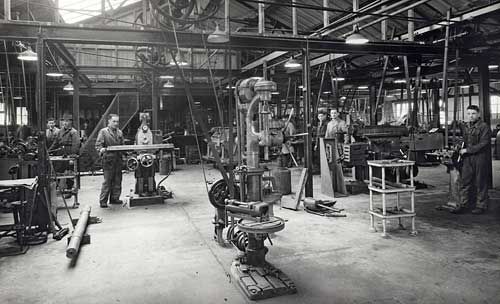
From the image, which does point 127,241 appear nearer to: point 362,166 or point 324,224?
point 324,224

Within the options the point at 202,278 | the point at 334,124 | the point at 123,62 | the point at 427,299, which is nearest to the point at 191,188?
the point at 334,124

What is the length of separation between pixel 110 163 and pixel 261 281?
15.9 ft

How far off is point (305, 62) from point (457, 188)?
11.3ft

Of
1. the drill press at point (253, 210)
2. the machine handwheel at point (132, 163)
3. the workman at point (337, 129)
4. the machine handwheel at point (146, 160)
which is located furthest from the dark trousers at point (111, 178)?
the workman at point (337, 129)

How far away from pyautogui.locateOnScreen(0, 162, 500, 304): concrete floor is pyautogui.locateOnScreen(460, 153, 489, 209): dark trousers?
294 millimetres

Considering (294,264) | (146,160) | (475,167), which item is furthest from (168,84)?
(294,264)

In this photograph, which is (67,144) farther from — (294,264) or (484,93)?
(484,93)

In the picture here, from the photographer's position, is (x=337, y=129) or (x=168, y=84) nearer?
(x=337, y=129)

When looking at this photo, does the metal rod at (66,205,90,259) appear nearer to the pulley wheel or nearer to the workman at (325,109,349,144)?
the pulley wheel

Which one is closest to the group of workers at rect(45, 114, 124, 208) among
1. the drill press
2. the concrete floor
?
the concrete floor

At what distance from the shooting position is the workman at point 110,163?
7.15 m

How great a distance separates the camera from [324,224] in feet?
18.3

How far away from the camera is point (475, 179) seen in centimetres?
609

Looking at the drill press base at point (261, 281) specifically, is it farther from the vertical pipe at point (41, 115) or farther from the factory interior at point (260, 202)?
the vertical pipe at point (41, 115)
